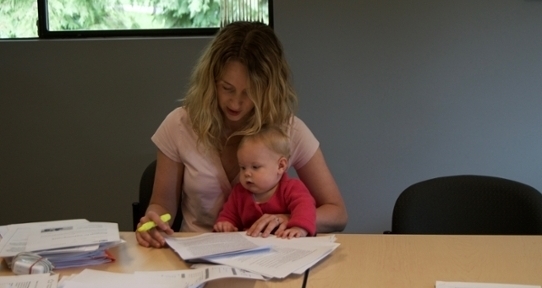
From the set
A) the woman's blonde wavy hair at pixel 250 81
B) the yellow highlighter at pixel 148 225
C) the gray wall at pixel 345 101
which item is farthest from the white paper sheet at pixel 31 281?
the gray wall at pixel 345 101

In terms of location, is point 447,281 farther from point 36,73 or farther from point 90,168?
point 36,73

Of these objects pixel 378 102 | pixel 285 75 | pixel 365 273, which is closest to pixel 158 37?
pixel 378 102

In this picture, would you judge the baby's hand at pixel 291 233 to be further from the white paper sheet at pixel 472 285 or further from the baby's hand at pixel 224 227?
the white paper sheet at pixel 472 285

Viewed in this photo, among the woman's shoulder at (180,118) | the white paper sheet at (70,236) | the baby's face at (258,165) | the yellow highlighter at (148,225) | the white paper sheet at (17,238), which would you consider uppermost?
→ the woman's shoulder at (180,118)

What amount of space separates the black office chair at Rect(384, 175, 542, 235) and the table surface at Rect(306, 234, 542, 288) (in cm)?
28

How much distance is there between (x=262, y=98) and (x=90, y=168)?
5.86 ft

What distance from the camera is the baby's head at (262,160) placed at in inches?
75.0

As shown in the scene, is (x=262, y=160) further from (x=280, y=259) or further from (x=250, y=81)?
(x=280, y=259)

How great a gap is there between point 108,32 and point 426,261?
94.3 inches

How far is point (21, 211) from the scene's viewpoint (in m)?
3.53

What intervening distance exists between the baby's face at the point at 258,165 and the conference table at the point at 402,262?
25cm

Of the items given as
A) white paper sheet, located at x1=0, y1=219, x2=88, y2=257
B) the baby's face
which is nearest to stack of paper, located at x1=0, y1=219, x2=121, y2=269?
white paper sheet, located at x1=0, y1=219, x2=88, y2=257

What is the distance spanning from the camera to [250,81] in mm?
1986

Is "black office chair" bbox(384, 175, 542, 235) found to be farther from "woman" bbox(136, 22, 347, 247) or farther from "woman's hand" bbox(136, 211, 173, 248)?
"woman's hand" bbox(136, 211, 173, 248)
